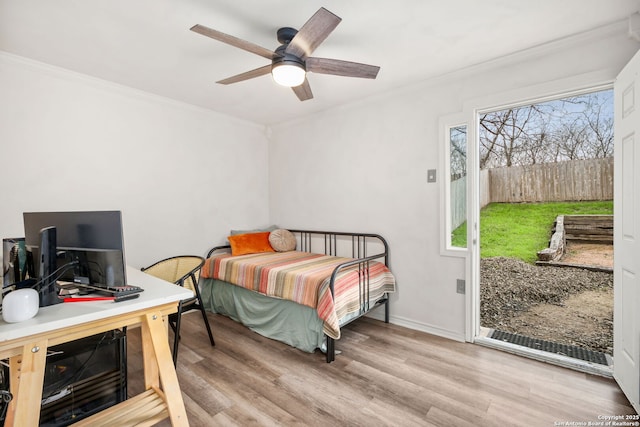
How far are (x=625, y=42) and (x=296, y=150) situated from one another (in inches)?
119

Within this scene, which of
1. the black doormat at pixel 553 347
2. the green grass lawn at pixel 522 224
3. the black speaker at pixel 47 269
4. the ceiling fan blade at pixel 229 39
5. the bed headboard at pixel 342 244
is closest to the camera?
the black speaker at pixel 47 269

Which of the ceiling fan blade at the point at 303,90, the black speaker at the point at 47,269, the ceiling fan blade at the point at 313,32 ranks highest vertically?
the ceiling fan blade at the point at 313,32

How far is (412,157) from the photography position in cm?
289

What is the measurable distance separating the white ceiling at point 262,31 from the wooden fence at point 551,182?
314 cm

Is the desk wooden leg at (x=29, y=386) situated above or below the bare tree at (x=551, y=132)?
below

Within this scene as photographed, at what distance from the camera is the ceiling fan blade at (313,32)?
1479 mm

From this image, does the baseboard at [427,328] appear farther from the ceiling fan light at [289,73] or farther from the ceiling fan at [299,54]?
the ceiling fan light at [289,73]

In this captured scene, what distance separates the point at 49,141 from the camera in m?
2.48

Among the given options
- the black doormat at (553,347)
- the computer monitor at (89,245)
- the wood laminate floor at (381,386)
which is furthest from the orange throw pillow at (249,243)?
the black doormat at (553,347)

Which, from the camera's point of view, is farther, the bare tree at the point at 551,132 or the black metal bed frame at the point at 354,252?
the bare tree at the point at 551,132

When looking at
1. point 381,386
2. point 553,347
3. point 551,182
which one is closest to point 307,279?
point 381,386

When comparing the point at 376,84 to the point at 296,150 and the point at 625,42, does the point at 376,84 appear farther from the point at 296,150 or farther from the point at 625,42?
the point at 625,42

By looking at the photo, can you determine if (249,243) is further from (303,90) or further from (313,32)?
(313,32)

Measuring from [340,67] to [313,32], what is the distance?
383 mm
